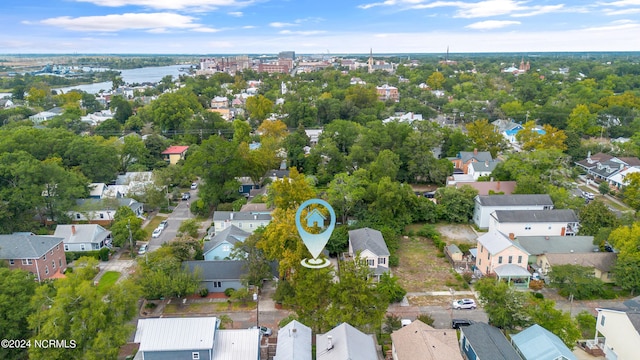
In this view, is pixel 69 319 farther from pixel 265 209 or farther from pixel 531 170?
pixel 531 170

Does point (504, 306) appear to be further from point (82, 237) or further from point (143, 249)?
point (82, 237)

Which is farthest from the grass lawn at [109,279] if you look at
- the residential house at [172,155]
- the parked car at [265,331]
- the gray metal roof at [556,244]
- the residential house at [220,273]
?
Result: the gray metal roof at [556,244]

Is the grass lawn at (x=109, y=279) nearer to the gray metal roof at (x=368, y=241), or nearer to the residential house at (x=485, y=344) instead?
the gray metal roof at (x=368, y=241)

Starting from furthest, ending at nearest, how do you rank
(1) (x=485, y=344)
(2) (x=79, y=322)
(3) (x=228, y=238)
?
(3) (x=228, y=238)
(1) (x=485, y=344)
(2) (x=79, y=322)

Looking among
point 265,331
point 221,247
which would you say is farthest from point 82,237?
point 265,331

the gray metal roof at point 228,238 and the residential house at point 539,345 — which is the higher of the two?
the gray metal roof at point 228,238
